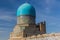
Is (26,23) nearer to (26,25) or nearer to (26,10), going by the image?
(26,25)

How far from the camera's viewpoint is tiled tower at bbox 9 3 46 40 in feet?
66.3

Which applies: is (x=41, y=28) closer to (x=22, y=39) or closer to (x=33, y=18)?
(x=33, y=18)

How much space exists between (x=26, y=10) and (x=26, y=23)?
1709 millimetres

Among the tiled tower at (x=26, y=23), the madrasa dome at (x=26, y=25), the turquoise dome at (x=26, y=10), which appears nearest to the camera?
the madrasa dome at (x=26, y=25)

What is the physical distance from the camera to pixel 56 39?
12.7 metres

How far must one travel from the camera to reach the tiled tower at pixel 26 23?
66.3 ft

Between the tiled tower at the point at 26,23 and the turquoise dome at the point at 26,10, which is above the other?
the turquoise dome at the point at 26,10

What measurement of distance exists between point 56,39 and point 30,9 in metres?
9.21

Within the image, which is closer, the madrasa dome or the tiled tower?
the madrasa dome

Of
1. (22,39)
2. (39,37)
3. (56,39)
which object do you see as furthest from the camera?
(22,39)

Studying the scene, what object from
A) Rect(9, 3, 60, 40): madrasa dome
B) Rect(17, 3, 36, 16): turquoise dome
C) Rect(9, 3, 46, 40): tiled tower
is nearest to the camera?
Rect(9, 3, 60, 40): madrasa dome

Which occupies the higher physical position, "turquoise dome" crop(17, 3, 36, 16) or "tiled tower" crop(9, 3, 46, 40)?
"turquoise dome" crop(17, 3, 36, 16)

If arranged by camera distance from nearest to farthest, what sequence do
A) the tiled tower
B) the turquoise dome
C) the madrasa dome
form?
the madrasa dome, the tiled tower, the turquoise dome

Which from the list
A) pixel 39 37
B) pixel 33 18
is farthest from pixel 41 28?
pixel 39 37
